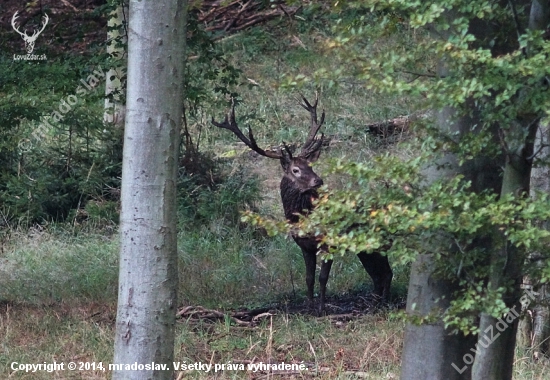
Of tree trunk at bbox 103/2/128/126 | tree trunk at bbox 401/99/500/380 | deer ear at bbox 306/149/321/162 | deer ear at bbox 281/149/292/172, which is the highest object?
tree trunk at bbox 103/2/128/126

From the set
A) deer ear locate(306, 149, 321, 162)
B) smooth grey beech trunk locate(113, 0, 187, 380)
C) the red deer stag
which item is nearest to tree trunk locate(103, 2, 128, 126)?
the red deer stag

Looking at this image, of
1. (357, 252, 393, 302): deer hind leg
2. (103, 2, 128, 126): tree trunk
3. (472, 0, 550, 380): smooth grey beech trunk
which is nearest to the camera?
(472, 0, 550, 380): smooth grey beech trunk

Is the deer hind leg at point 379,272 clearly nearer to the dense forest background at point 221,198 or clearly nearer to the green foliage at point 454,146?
the dense forest background at point 221,198

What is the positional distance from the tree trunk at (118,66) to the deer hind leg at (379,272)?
3257mm

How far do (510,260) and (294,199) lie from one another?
12.8ft

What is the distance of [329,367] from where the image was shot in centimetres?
A: 659

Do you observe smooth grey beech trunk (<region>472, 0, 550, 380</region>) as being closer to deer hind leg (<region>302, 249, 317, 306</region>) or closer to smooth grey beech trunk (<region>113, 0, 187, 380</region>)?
smooth grey beech trunk (<region>113, 0, 187, 380</region>)

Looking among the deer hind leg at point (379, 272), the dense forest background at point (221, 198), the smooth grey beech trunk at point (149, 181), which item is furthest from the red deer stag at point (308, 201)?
the smooth grey beech trunk at point (149, 181)

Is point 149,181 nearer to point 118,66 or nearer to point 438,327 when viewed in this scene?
point 438,327

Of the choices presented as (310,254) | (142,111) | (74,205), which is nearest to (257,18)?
(74,205)

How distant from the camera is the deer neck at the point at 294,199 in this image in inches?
313

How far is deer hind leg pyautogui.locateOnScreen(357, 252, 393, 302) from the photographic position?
335 inches

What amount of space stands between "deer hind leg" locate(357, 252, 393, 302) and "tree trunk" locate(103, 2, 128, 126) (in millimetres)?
3257

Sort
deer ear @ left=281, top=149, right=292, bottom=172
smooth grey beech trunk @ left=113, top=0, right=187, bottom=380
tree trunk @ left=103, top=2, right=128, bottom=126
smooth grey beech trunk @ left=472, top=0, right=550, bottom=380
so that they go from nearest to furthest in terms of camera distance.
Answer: smooth grey beech trunk @ left=472, top=0, right=550, bottom=380, smooth grey beech trunk @ left=113, top=0, right=187, bottom=380, deer ear @ left=281, top=149, right=292, bottom=172, tree trunk @ left=103, top=2, right=128, bottom=126
